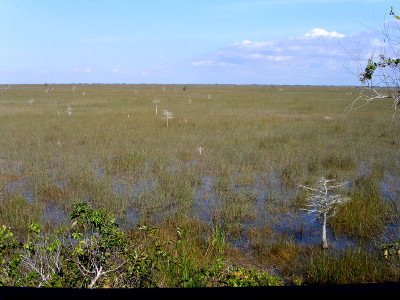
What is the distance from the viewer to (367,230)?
7414 mm

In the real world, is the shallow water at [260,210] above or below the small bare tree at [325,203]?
below

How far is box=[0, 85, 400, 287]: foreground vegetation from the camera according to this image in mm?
4254

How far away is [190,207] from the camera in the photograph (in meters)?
8.80

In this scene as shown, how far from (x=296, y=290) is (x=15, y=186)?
10.5 m

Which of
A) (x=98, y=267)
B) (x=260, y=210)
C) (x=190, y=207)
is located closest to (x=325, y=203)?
(x=260, y=210)

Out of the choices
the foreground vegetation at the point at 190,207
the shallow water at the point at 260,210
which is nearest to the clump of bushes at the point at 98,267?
the foreground vegetation at the point at 190,207

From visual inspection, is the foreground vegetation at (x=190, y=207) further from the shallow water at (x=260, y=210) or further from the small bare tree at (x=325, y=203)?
the small bare tree at (x=325, y=203)

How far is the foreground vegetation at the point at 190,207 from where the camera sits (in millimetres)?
4254

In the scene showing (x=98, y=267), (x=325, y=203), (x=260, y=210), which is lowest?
(x=260, y=210)

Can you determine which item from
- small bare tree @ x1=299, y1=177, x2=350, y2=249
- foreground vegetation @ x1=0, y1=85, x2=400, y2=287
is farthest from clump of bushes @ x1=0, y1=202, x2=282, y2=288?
small bare tree @ x1=299, y1=177, x2=350, y2=249

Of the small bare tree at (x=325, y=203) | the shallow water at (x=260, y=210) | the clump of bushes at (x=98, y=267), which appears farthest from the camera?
the shallow water at (x=260, y=210)

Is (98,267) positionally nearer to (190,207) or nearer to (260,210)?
(190,207)

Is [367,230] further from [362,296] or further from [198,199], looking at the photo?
[362,296]

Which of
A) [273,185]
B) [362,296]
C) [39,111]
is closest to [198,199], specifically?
[273,185]
